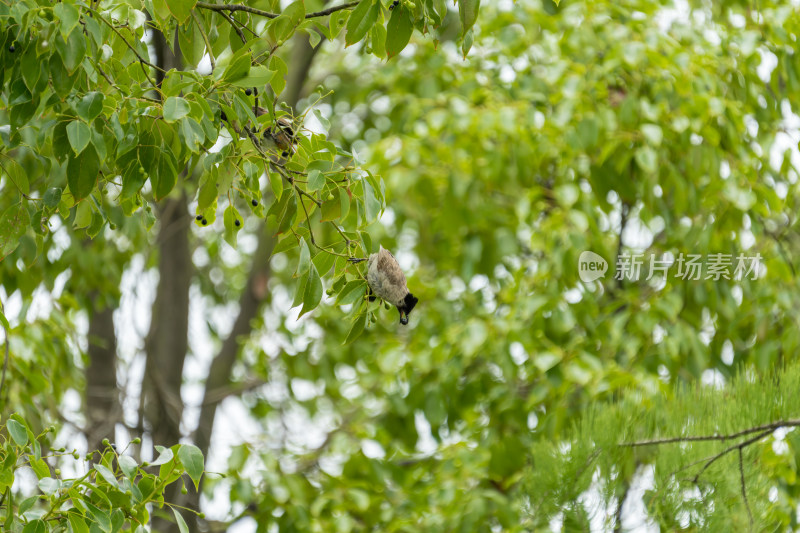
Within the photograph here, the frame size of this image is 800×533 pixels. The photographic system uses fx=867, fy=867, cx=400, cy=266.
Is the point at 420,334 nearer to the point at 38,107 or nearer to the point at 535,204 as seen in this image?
the point at 535,204

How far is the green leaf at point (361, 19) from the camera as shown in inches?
40.0

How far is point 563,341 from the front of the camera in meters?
2.43

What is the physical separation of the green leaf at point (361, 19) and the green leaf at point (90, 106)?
30 centimetres

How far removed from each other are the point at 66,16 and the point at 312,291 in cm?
39

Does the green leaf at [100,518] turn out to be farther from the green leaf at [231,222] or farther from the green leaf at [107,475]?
the green leaf at [231,222]

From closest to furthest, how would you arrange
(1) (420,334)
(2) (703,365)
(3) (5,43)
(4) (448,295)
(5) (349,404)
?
(3) (5,43) → (2) (703,365) → (1) (420,334) → (4) (448,295) → (5) (349,404)

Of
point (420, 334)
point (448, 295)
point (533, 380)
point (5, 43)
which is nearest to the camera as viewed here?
point (5, 43)

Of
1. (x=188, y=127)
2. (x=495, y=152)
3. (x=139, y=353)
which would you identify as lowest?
(x=139, y=353)

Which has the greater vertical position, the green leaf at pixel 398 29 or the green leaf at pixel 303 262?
the green leaf at pixel 398 29

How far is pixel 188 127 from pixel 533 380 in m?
1.88

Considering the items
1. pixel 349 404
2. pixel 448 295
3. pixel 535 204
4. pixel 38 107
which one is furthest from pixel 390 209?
pixel 38 107

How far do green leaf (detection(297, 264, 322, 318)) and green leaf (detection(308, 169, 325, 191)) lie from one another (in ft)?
0.30

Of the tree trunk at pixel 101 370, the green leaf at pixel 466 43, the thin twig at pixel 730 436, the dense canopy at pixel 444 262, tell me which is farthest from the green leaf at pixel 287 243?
the tree trunk at pixel 101 370

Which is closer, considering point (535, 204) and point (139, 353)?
point (535, 204)
